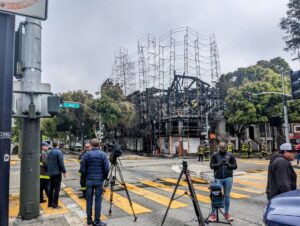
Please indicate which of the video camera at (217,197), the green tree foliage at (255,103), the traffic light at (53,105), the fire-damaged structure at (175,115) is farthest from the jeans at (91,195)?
the fire-damaged structure at (175,115)

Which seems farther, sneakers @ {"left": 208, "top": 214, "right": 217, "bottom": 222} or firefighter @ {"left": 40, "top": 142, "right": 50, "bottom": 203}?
firefighter @ {"left": 40, "top": 142, "right": 50, "bottom": 203}

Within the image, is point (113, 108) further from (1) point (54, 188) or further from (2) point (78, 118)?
(1) point (54, 188)

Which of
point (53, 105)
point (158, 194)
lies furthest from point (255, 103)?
point (53, 105)

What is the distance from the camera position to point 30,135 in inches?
207

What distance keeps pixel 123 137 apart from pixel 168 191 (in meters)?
39.2

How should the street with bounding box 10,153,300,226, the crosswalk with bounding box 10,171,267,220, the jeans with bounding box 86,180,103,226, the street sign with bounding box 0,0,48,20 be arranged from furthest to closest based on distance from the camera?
the crosswalk with bounding box 10,171,267,220 < the street with bounding box 10,153,300,226 < the jeans with bounding box 86,180,103,226 < the street sign with bounding box 0,0,48,20

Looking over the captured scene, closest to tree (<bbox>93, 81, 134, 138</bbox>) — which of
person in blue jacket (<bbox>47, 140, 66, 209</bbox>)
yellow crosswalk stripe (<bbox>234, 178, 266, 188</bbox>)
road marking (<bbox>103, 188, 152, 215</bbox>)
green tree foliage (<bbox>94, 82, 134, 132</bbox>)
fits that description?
green tree foliage (<bbox>94, 82, 134, 132</bbox>)

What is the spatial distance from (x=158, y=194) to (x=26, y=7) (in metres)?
8.46

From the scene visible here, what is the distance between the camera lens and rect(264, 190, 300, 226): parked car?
2.85 meters

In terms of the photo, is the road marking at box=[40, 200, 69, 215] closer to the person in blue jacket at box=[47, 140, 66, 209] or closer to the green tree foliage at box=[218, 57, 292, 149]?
the person in blue jacket at box=[47, 140, 66, 209]

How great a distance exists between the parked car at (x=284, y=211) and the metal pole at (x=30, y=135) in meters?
3.89

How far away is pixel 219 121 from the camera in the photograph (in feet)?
134

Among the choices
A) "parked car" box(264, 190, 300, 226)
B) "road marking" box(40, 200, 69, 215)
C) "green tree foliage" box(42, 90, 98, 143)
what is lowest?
"road marking" box(40, 200, 69, 215)

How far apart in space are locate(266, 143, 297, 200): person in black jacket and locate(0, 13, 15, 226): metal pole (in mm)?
4187
